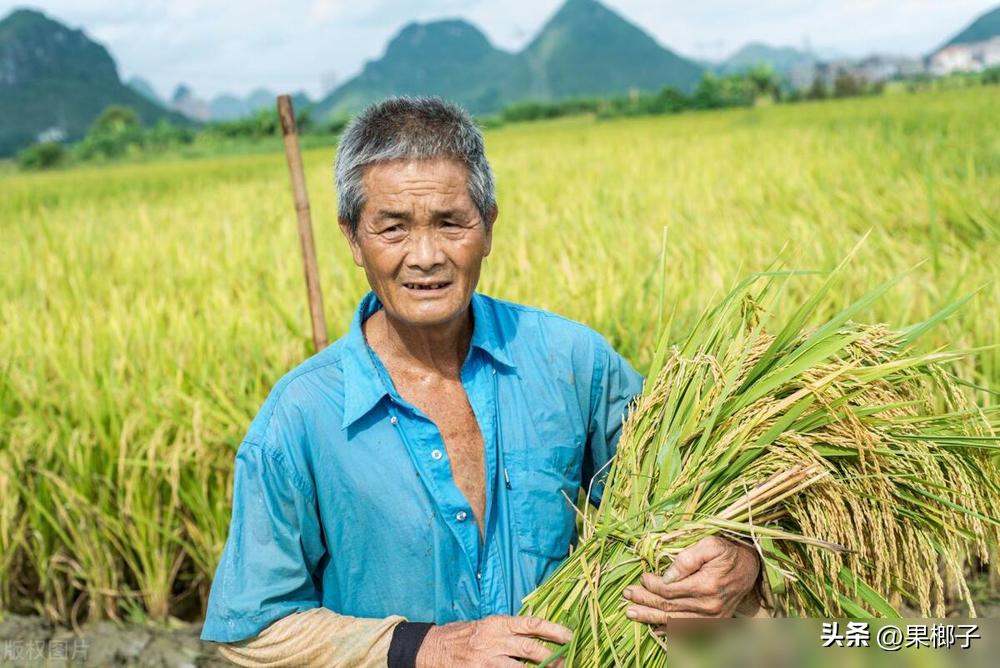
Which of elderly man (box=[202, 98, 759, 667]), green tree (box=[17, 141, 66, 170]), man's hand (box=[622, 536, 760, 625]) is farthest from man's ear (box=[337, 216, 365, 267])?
green tree (box=[17, 141, 66, 170])

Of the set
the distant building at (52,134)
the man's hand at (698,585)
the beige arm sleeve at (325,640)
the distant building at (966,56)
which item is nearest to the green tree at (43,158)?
the beige arm sleeve at (325,640)

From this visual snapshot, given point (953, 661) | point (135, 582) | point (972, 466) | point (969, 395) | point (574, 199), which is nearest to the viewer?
point (953, 661)

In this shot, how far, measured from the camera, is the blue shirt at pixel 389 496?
4.34ft

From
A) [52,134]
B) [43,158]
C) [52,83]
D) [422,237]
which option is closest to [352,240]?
[422,237]

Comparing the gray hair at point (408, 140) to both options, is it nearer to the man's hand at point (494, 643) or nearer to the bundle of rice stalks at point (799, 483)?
the bundle of rice stalks at point (799, 483)

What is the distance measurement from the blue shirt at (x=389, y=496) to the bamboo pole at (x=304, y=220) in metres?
0.91

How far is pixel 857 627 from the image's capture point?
1194 mm

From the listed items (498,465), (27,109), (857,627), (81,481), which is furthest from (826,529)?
(27,109)

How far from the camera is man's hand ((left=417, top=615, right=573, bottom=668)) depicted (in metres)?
1.25

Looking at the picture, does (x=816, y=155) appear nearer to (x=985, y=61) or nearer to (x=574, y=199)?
(x=574, y=199)

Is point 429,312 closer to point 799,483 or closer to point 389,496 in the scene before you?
point 389,496

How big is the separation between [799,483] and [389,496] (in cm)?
59

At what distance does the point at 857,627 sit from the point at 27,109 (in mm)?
139322

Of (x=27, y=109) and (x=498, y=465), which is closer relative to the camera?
(x=498, y=465)
